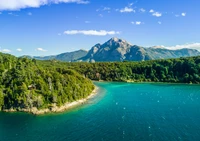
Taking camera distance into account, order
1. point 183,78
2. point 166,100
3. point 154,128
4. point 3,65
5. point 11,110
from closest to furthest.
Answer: point 154,128 → point 11,110 → point 166,100 → point 3,65 → point 183,78

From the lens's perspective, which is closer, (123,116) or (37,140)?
(37,140)

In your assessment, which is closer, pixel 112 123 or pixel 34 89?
pixel 112 123

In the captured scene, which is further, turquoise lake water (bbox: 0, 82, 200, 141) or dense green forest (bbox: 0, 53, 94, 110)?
dense green forest (bbox: 0, 53, 94, 110)

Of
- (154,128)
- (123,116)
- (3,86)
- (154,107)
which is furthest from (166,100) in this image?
(3,86)

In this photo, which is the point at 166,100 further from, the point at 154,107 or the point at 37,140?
the point at 37,140

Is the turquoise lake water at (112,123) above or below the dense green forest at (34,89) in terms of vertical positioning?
below

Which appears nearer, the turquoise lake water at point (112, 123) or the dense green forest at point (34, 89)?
the turquoise lake water at point (112, 123)

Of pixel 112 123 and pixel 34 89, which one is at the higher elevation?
pixel 34 89

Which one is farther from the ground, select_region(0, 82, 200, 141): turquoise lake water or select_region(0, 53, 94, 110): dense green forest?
select_region(0, 53, 94, 110): dense green forest
